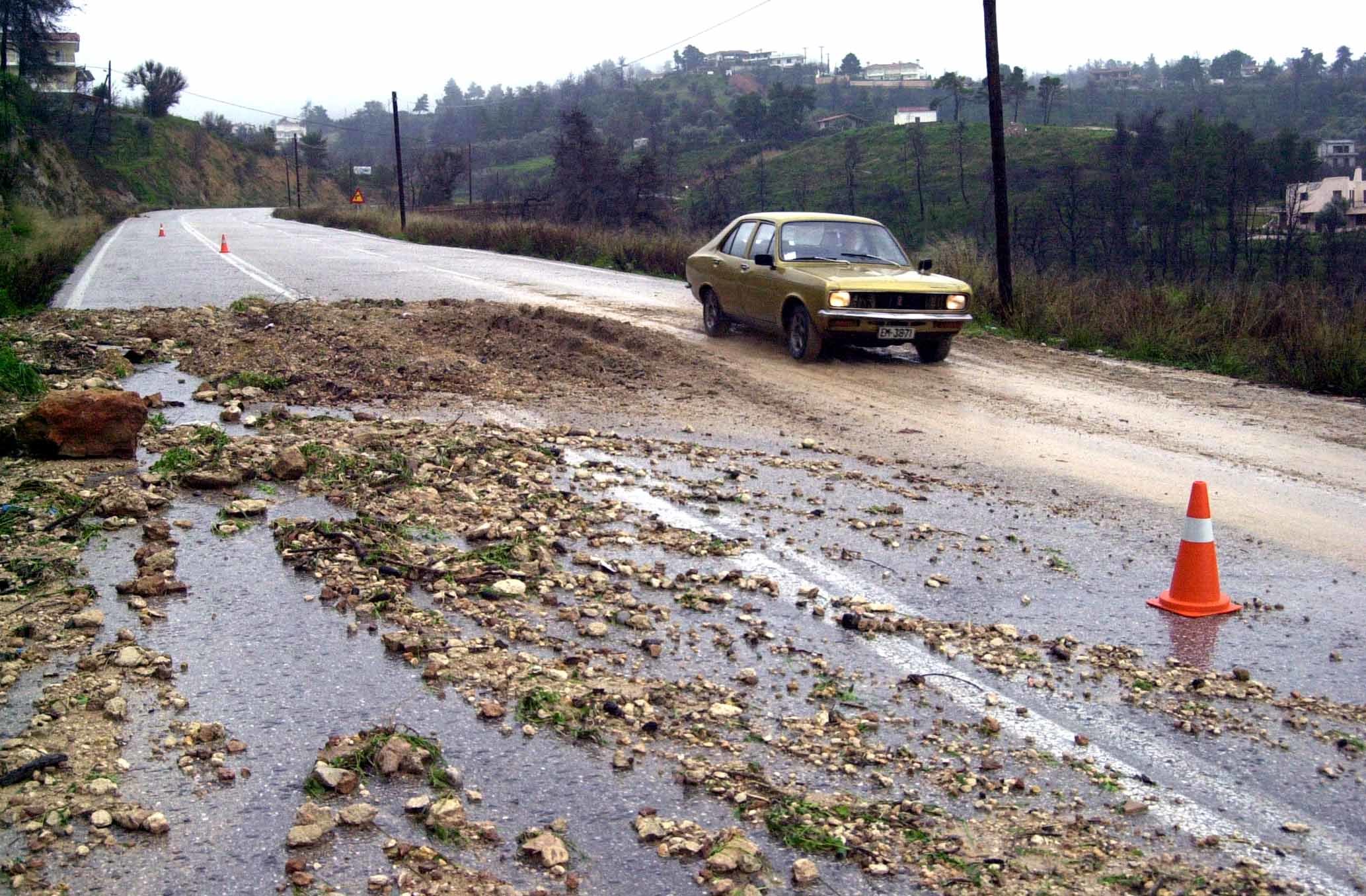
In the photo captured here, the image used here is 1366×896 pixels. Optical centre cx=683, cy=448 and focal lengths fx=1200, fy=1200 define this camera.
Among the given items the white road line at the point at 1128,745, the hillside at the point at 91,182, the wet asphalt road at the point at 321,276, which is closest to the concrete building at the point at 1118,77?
the hillside at the point at 91,182

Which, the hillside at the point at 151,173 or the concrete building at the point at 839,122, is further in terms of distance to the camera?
the concrete building at the point at 839,122

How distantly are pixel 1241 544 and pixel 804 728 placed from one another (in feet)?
11.5

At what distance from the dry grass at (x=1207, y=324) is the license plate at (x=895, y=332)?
3.41 metres

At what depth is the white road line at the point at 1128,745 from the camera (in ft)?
10.6

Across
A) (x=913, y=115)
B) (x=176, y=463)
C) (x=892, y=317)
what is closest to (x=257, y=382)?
(x=176, y=463)

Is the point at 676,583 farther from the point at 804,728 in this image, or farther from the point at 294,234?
the point at 294,234

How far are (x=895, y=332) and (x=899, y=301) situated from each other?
0.34m

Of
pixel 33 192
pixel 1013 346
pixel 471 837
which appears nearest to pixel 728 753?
pixel 471 837

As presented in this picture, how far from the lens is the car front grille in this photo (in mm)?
11852

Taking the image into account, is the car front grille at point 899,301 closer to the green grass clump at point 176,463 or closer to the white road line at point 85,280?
the green grass clump at point 176,463

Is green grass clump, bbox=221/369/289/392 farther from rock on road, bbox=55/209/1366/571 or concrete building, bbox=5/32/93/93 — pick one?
concrete building, bbox=5/32/93/93

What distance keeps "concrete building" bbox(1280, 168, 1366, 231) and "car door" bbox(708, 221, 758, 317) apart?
30402mm

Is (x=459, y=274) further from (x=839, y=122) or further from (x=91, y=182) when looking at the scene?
(x=839, y=122)

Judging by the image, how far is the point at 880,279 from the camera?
12023 mm
